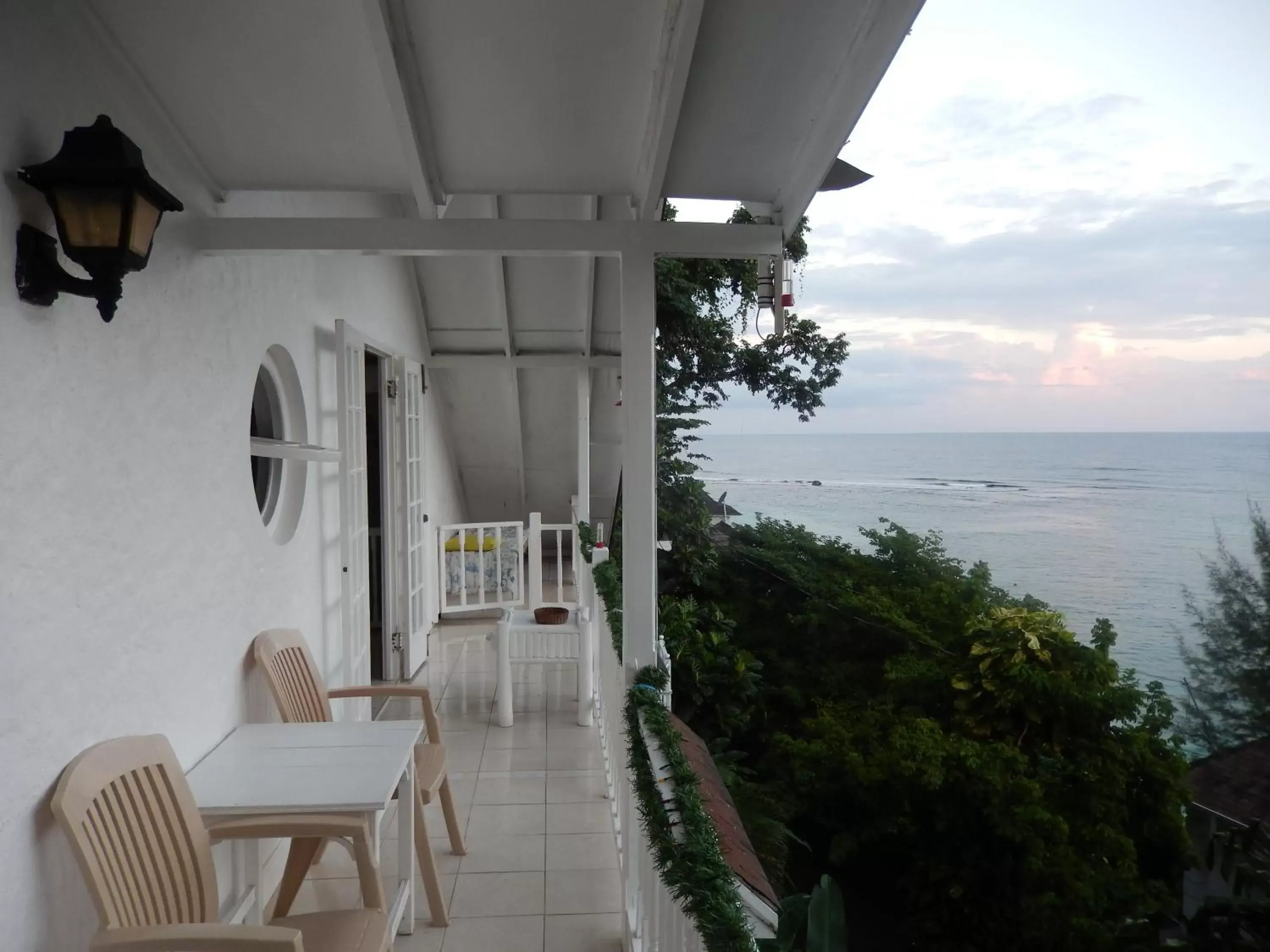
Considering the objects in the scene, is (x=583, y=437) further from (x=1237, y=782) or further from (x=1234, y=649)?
(x=1237, y=782)

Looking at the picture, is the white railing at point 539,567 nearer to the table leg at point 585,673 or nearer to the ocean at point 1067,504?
the table leg at point 585,673

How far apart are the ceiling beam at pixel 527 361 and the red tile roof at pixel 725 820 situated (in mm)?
4026

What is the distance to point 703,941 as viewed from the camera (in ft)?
4.46

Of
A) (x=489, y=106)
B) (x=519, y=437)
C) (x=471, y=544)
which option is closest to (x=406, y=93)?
(x=489, y=106)

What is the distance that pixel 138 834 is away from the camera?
1.92 metres

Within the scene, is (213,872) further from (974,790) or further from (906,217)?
(906,217)

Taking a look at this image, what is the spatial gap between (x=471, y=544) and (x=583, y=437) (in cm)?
145

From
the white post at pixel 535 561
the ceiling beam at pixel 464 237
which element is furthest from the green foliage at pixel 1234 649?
the white post at pixel 535 561

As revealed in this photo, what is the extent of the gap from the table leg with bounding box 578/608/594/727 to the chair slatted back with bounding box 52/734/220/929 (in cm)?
285

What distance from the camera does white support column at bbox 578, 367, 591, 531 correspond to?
22.4 ft

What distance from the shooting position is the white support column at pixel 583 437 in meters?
6.82

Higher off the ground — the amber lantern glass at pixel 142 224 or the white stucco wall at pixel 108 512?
the amber lantern glass at pixel 142 224

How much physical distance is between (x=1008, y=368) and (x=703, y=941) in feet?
22.7

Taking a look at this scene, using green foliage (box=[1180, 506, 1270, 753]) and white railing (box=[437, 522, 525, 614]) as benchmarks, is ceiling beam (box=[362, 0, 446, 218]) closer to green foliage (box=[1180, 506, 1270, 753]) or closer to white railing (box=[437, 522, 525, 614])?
green foliage (box=[1180, 506, 1270, 753])
